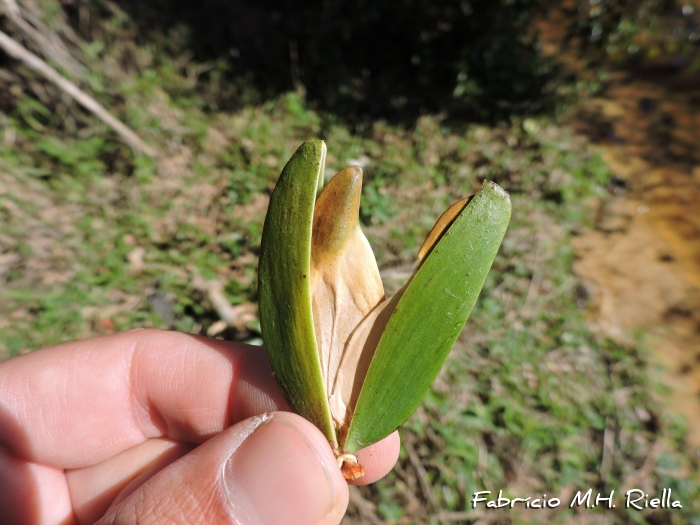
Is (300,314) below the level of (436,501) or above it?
above

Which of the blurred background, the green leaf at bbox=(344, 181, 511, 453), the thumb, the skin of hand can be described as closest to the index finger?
the skin of hand

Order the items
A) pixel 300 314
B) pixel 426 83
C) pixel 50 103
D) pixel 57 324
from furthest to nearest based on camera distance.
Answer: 1. pixel 426 83
2. pixel 50 103
3. pixel 57 324
4. pixel 300 314

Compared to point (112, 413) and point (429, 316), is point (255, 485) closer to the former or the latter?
point (429, 316)

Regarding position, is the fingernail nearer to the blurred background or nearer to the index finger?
the index finger

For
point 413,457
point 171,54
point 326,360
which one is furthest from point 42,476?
point 171,54

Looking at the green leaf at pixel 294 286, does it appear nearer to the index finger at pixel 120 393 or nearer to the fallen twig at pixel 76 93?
the index finger at pixel 120 393

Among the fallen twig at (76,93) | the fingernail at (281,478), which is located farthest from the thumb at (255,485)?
the fallen twig at (76,93)

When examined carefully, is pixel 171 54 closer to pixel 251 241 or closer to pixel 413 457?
→ pixel 251 241
